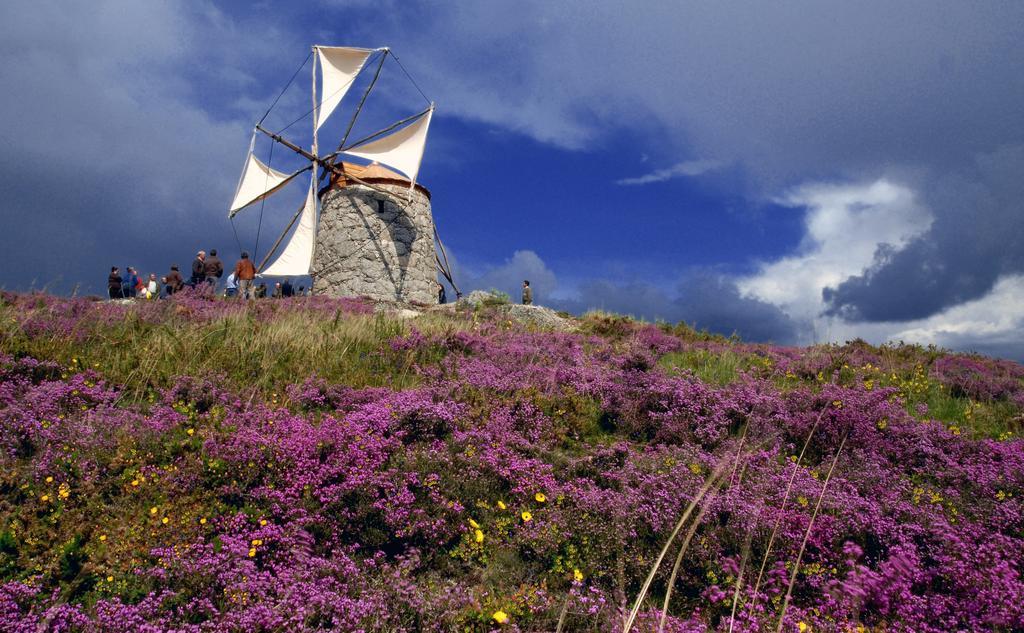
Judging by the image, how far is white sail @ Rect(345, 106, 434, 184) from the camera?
31078 mm

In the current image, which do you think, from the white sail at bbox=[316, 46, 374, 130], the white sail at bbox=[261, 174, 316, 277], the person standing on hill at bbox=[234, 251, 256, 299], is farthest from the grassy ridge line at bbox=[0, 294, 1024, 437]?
the white sail at bbox=[316, 46, 374, 130]

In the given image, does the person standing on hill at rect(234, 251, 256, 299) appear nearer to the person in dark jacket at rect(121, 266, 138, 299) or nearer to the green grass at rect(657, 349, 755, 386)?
the person in dark jacket at rect(121, 266, 138, 299)

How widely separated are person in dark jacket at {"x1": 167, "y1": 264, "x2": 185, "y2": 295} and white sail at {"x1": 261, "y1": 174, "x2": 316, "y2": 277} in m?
5.16

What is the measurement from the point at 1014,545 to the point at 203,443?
7550mm

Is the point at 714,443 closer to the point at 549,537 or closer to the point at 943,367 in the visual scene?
the point at 549,537

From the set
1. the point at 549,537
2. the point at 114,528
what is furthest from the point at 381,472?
the point at 114,528

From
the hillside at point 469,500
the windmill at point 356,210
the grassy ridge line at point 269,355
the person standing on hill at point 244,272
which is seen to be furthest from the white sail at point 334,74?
the hillside at point 469,500

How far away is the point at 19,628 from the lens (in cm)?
380

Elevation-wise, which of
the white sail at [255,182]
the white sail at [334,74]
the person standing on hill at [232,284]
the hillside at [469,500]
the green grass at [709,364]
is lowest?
the hillside at [469,500]

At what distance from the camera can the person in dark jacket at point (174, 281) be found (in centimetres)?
Result: 2356

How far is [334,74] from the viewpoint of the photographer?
109ft

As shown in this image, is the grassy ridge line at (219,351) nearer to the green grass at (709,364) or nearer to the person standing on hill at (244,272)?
the green grass at (709,364)

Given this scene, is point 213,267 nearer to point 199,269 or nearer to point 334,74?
point 199,269

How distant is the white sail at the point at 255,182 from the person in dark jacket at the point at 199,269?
9582 millimetres
